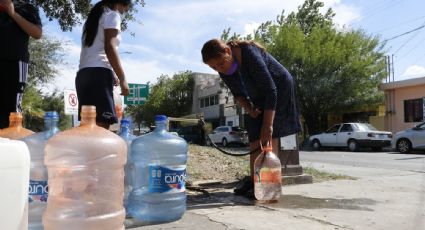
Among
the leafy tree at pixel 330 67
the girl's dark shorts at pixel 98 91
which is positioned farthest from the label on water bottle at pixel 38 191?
the leafy tree at pixel 330 67

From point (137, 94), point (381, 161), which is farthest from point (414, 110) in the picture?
point (137, 94)

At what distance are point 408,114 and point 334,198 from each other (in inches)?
1043

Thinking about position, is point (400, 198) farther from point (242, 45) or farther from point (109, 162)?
point (109, 162)

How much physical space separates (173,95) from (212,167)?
5233 centimetres

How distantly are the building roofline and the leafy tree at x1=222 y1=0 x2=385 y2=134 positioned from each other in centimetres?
69

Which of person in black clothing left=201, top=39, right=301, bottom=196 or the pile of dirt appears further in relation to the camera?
the pile of dirt

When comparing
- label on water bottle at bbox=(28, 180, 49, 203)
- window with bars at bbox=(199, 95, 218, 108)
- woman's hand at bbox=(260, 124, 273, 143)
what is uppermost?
window with bars at bbox=(199, 95, 218, 108)

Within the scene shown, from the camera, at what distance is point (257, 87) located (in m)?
4.66

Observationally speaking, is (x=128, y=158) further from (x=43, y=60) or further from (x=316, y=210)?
(x=43, y=60)

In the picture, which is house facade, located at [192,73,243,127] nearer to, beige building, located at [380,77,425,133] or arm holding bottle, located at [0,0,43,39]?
beige building, located at [380,77,425,133]

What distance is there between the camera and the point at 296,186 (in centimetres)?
579

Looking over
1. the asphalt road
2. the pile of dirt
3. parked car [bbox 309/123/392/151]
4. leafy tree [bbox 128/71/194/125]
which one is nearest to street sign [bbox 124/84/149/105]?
the asphalt road

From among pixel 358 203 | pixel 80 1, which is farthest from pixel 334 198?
pixel 80 1

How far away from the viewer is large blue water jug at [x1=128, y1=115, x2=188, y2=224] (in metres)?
3.48
